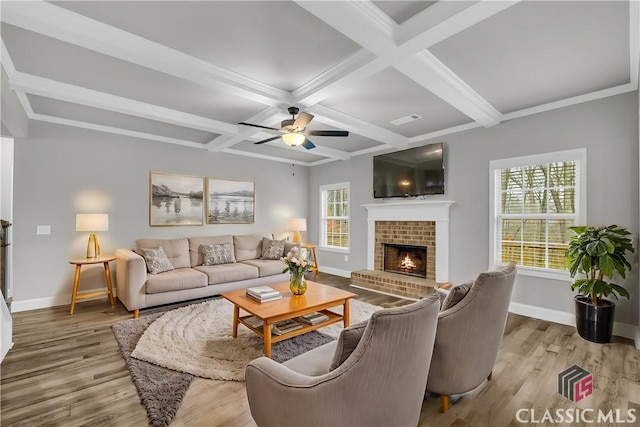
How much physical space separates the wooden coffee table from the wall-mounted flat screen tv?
256 cm

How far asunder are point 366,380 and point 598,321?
126 inches

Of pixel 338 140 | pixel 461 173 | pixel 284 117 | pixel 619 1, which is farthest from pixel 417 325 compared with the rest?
pixel 338 140

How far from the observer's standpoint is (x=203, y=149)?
18.0 ft

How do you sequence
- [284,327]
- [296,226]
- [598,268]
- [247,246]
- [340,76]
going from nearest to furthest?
[340,76]
[284,327]
[598,268]
[247,246]
[296,226]

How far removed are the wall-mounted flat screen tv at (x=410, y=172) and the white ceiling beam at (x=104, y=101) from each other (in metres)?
2.81

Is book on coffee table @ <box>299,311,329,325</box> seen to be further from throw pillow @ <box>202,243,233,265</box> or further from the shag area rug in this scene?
throw pillow @ <box>202,243,233,265</box>

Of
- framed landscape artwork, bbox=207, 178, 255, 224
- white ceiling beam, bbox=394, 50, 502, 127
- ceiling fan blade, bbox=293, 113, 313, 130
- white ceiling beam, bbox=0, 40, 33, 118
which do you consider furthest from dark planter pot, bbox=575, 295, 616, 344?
white ceiling beam, bbox=0, 40, 33, 118

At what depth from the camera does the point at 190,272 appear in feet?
14.0

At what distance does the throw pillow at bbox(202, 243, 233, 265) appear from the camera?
15.8 ft

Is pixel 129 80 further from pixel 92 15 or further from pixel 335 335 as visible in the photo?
pixel 335 335

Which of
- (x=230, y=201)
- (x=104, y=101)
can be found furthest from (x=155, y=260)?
(x=104, y=101)

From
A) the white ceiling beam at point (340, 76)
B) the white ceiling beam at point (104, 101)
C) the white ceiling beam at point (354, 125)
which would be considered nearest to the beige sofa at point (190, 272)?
the white ceiling beam at point (104, 101)

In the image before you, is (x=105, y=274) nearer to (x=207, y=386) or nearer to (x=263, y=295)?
(x=263, y=295)

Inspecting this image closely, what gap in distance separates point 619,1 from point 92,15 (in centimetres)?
356
